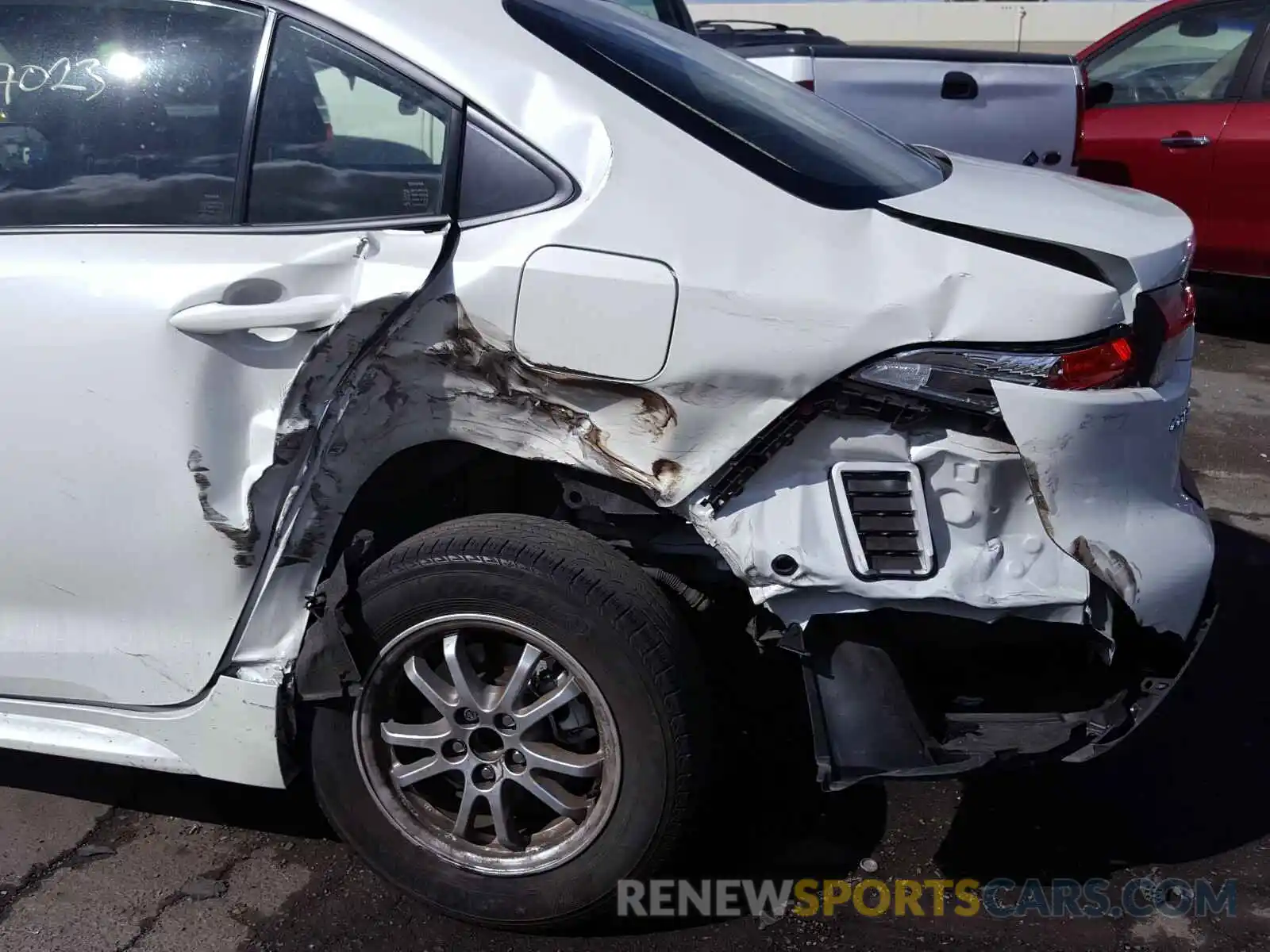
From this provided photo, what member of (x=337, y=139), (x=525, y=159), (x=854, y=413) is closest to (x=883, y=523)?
(x=854, y=413)

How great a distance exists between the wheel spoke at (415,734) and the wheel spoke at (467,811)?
4.3 inches

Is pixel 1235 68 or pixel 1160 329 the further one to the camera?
pixel 1235 68

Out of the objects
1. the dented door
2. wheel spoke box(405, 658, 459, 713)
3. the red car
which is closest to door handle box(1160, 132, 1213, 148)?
the red car

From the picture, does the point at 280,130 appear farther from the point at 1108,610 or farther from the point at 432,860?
the point at 1108,610

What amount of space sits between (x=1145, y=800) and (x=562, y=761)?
1.44 meters

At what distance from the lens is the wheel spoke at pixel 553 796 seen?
8.20 feet

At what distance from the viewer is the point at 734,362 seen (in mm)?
2188

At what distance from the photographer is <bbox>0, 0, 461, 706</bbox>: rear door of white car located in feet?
7.70

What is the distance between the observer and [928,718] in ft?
7.78

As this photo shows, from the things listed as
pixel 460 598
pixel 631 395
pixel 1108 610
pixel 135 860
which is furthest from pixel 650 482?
pixel 135 860

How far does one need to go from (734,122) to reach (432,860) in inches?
63.9

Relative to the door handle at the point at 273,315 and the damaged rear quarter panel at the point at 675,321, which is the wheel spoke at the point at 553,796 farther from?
the door handle at the point at 273,315

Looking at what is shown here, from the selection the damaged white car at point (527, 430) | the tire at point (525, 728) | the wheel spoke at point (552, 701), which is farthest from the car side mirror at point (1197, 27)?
the wheel spoke at point (552, 701)

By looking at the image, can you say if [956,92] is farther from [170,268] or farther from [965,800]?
[170,268]
